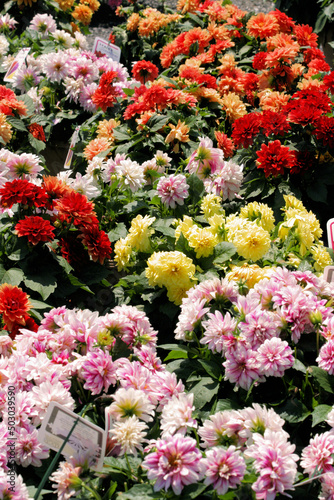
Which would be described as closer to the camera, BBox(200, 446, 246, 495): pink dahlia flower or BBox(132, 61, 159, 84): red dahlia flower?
BBox(200, 446, 246, 495): pink dahlia flower

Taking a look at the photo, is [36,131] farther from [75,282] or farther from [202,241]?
[202,241]

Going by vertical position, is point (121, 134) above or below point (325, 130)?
below

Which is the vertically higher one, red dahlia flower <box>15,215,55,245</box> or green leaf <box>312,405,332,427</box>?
green leaf <box>312,405,332,427</box>

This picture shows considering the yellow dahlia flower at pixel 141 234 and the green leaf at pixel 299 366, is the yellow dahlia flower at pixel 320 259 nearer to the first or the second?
the green leaf at pixel 299 366

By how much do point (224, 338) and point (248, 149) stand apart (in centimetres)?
143

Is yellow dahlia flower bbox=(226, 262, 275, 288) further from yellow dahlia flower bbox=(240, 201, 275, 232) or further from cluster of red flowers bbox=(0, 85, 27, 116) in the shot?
cluster of red flowers bbox=(0, 85, 27, 116)

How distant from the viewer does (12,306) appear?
5.43 feet

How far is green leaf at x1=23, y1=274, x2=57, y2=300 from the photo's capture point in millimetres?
1876

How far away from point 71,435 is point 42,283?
86cm

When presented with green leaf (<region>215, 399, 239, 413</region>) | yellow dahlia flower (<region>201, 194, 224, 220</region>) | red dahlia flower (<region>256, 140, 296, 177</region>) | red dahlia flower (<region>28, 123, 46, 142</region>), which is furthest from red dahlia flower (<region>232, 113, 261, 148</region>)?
green leaf (<region>215, 399, 239, 413</region>)

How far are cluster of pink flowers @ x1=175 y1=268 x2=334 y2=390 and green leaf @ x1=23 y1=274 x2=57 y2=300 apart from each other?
635mm

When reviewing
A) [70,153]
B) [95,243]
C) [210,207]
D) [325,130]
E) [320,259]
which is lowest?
[70,153]

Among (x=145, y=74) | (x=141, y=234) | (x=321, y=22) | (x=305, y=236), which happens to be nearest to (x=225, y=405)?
(x=305, y=236)

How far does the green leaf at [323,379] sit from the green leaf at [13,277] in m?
1.11
